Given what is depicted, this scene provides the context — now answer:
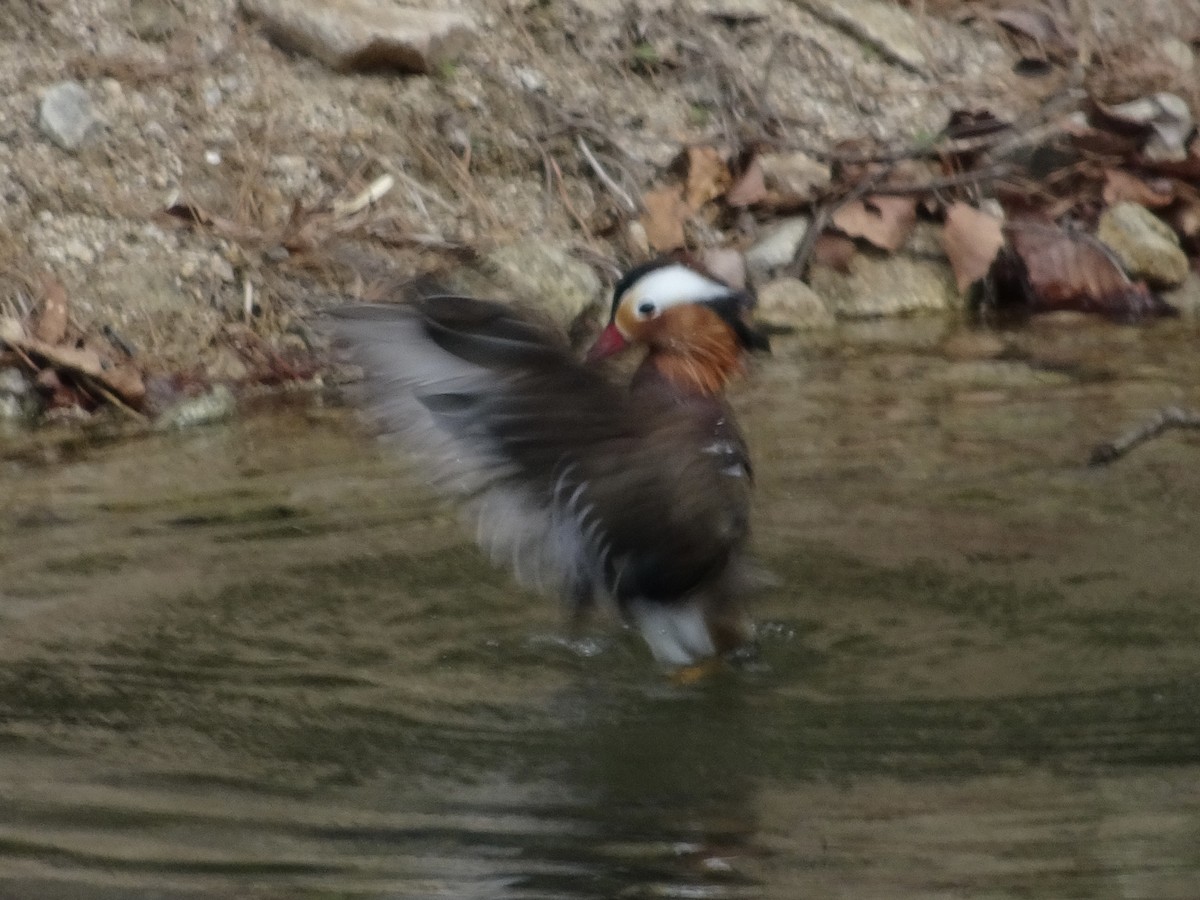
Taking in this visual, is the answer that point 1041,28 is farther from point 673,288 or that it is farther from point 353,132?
point 673,288

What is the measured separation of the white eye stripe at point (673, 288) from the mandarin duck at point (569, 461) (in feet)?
0.84

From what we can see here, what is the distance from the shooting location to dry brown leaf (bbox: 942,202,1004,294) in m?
8.05

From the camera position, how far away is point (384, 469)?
5965 millimetres

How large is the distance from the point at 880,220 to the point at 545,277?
1540 millimetres

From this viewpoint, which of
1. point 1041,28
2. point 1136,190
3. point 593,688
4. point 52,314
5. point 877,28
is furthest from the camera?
point 1041,28

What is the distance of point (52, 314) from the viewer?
6.69 meters

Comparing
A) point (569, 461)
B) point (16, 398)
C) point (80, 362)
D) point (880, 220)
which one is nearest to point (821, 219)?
point (880, 220)

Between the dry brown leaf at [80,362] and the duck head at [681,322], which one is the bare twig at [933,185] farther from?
the duck head at [681,322]

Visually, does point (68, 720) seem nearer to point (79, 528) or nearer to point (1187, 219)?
point (79, 528)

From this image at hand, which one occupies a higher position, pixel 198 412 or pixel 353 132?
pixel 353 132

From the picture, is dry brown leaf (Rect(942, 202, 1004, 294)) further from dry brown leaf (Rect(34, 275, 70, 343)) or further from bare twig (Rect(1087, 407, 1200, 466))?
dry brown leaf (Rect(34, 275, 70, 343))

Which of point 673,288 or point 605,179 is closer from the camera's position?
point 673,288

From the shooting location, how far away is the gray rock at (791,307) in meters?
7.79

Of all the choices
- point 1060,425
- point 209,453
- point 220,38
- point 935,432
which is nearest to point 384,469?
point 209,453
